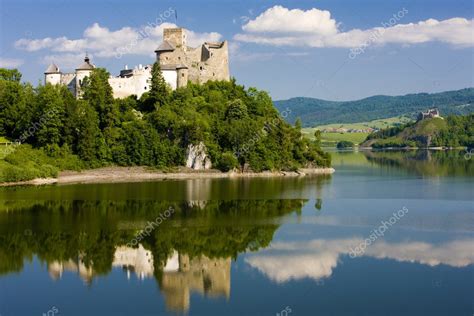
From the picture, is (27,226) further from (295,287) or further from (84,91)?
(84,91)

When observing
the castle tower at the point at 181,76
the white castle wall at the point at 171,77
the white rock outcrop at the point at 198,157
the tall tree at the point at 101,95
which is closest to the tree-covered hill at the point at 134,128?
the tall tree at the point at 101,95

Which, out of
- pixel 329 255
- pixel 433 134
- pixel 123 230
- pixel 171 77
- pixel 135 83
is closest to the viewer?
pixel 329 255

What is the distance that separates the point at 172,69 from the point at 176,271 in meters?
42.4

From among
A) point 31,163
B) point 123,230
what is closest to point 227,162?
point 31,163

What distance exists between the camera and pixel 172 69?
66.0 meters

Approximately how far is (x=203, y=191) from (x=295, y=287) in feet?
82.1

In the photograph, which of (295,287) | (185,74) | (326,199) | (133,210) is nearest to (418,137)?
(185,74)

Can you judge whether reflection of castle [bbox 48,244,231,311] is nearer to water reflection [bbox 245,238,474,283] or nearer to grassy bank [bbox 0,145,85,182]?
water reflection [bbox 245,238,474,283]

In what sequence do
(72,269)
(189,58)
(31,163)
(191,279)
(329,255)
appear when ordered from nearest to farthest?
(191,279)
(72,269)
(329,255)
(31,163)
(189,58)

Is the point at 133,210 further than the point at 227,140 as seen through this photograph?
No

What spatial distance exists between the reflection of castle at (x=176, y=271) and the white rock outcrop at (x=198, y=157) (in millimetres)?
33324

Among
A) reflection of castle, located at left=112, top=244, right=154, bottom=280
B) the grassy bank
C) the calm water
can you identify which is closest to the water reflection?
the calm water

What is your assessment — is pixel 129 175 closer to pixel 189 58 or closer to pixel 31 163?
pixel 31 163

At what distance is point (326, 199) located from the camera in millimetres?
45281
